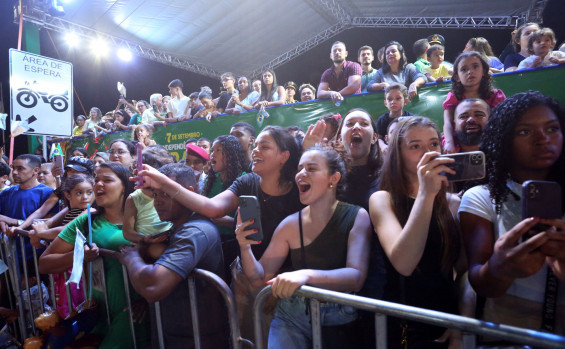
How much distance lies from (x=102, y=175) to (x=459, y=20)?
11.3 m

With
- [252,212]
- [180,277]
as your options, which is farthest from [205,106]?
[252,212]

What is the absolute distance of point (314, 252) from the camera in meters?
1.69

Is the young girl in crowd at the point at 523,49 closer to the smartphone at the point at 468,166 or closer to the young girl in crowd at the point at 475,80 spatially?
the young girl in crowd at the point at 475,80

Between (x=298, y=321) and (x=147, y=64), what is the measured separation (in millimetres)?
15142

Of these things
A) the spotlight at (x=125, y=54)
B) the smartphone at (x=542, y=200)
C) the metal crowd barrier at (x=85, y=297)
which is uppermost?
the spotlight at (x=125, y=54)

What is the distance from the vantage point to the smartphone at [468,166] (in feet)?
4.18

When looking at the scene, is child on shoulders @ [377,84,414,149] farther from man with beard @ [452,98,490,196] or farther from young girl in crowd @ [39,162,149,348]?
young girl in crowd @ [39,162,149,348]

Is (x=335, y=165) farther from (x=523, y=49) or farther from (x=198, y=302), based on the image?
(x=523, y=49)

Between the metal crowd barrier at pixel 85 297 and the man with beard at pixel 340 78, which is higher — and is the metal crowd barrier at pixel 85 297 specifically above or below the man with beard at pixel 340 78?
below

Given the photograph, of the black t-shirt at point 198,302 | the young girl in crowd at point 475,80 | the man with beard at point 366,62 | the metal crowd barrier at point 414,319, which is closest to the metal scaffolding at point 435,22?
the man with beard at point 366,62

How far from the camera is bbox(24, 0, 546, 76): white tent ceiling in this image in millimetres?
9352

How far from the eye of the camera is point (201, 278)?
1878 millimetres

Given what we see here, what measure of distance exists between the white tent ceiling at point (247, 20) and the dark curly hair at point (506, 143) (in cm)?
893

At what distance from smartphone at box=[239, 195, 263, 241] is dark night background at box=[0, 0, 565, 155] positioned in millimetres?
10663
